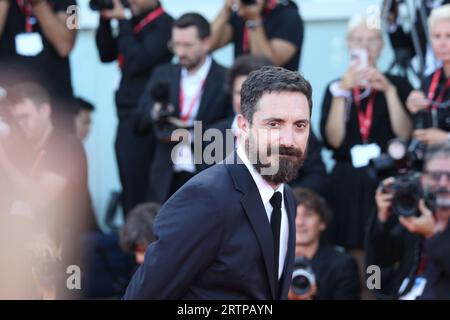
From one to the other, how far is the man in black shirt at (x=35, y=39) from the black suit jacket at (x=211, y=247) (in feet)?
11.5

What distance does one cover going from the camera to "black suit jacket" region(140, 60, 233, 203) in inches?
245

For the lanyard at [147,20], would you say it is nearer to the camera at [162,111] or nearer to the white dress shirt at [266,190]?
the camera at [162,111]

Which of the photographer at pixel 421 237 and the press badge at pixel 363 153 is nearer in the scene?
the photographer at pixel 421 237

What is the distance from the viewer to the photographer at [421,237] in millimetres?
5012

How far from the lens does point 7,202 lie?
5.81 metres

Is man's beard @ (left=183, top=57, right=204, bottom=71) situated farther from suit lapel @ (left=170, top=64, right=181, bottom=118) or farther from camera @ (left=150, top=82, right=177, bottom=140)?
camera @ (left=150, top=82, right=177, bottom=140)

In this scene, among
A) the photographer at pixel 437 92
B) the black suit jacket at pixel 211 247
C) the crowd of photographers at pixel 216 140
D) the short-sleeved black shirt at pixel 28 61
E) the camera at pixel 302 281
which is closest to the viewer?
the black suit jacket at pixel 211 247

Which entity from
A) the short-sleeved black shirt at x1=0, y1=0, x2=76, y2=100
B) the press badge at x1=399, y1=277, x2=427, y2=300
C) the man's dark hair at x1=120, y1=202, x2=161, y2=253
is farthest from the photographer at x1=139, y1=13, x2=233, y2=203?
the press badge at x1=399, y1=277, x2=427, y2=300

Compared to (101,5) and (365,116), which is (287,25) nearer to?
(365,116)

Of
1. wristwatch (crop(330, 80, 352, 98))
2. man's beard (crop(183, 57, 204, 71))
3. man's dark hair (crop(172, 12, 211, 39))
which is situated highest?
man's dark hair (crop(172, 12, 211, 39))

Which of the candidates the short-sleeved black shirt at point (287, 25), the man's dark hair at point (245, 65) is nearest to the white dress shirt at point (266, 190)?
the man's dark hair at point (245, 65)

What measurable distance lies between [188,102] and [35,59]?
3.33ft

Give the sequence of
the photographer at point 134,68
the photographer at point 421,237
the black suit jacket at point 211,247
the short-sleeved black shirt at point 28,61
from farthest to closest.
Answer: the photographer at point 134,68 < the short-sleeved black shirt at point 28,61 < the photographer at point 421,237 < the black suit jacket at point 211,247

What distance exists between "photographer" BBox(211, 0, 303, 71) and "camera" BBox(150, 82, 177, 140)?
67 centimetres
